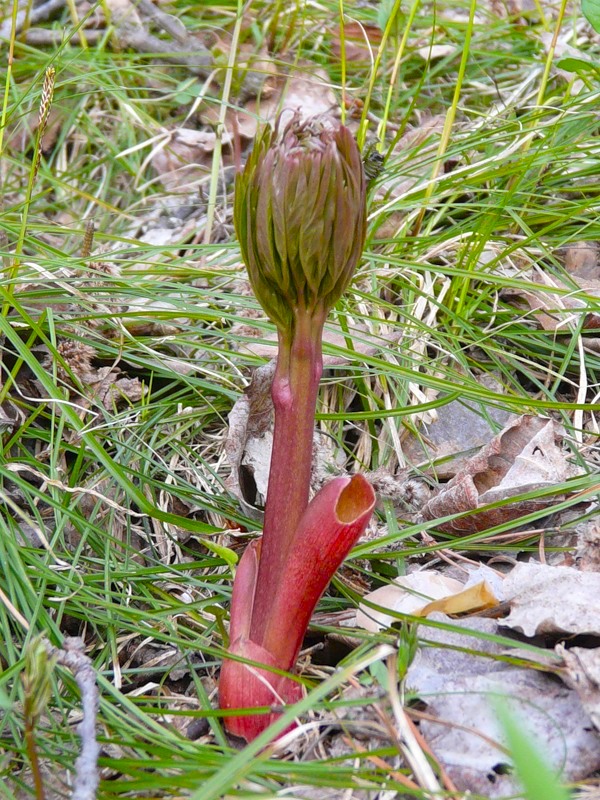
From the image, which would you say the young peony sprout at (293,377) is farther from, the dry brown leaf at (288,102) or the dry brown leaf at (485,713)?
the dry brown leaf at (288,102)

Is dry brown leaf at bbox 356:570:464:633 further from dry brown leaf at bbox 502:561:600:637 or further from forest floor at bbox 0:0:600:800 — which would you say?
dry brown leaf at bbox 502:561:600:637

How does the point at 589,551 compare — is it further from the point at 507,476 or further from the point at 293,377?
the point at 293,377

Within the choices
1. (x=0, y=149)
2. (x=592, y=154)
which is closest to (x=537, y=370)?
(x=592, y=154)

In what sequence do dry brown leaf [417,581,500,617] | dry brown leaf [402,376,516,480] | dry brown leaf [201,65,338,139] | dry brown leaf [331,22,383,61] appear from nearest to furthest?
dry brown leaf [417,581,500,617] → dry brown leaf [402,376,516,480] → dry brown leaf [201,65,338,139] → dry brown leaf [331,22,383,61]

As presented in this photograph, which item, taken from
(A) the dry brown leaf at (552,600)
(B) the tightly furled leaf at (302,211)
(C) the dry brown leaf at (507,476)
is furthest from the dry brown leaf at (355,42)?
(A) the dry brown leaf at (552,600)

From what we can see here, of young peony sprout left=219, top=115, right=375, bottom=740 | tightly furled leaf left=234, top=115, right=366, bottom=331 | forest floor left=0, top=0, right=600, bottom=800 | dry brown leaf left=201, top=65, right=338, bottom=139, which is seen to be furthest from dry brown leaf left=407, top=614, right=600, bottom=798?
dry brown leaf left=201, top=65, right=338, bottom=139

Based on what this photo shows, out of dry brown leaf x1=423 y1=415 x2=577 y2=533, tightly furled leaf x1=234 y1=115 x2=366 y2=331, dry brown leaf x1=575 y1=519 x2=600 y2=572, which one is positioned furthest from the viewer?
dry brown leaf x1=423 y1=415 x2=577 y2=533

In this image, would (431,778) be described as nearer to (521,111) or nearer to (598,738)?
(598,738)
